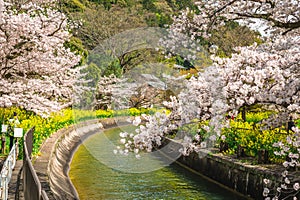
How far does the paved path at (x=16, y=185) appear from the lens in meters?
8.97

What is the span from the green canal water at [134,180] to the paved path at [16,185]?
2.92 meters

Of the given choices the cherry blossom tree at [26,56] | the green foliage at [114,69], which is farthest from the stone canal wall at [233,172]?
the green foliage at [114,69]

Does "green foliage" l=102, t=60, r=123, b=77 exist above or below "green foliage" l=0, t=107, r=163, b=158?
above

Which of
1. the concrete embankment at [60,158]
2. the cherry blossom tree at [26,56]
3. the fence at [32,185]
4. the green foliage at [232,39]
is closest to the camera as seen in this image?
the fence at [32,185]

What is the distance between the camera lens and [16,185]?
9953 mm

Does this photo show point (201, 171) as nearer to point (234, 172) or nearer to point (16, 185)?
point (234, 172)

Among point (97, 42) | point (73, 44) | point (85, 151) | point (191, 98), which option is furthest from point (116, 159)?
point (97, 42)

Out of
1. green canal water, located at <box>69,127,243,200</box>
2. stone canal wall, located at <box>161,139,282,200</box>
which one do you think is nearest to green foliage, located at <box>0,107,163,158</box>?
green canal water, located at <box>69,127,243,200</box>

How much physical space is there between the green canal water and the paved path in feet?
9.57

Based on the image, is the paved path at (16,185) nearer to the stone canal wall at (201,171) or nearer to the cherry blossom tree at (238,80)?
the stone canal wall at (201,171)

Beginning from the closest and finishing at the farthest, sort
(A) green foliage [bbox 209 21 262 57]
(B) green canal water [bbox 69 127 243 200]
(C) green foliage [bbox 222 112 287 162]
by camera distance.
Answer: (C) green foliage [bbox 222 112 287 162] → (B) green canal water [bbox 69 127 243 200] → (A) green foliage [bbox 209 21 262 57]

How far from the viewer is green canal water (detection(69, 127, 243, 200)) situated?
47.0 ft

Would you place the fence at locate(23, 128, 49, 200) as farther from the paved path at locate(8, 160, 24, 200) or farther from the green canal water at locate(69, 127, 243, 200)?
the green canal water at locate(69, 127, 243, 200)

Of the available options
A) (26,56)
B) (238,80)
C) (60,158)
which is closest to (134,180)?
(60,158)
